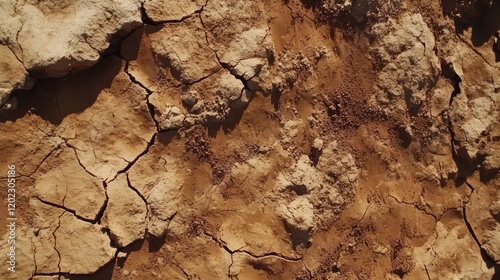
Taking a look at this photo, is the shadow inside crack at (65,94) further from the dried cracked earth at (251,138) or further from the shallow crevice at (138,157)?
the shallow crevice at (138,157)

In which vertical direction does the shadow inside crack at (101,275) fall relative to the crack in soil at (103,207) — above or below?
below

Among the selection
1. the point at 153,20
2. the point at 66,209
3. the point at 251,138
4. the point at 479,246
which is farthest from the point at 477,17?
the point at 66,209

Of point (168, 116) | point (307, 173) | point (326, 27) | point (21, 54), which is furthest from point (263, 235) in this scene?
point (21, 54)

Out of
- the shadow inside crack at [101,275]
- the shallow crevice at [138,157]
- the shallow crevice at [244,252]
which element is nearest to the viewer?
the shadow inside crack at [101,275]

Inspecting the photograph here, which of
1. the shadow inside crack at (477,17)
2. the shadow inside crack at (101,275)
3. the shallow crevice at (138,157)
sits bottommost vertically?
the shadow inside crack at (101,275)

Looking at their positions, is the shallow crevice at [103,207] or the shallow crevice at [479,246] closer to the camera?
the shallow crevice at [103,207]

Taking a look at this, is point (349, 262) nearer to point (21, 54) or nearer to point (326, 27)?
point (326, 27)

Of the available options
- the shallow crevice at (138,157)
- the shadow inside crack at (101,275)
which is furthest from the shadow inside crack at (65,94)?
the shadow inside crack at (101,275)
